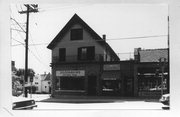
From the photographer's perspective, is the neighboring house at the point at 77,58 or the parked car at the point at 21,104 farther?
the neighboring house at the point at 77,58

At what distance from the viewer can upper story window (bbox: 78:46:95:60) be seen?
19.7m

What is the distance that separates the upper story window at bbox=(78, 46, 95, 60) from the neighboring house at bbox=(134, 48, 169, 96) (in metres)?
3.24

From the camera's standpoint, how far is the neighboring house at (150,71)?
17047 millimetres

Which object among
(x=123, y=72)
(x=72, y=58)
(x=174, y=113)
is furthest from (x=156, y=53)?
(x=174, y=113)

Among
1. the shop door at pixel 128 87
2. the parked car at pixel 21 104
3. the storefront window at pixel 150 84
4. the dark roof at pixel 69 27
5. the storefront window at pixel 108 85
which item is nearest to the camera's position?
the parked car at pixel 21 104

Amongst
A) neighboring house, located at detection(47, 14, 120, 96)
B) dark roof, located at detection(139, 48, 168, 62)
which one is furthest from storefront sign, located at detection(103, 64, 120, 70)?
dark roof, located at detection(139, 48, 168, 62)

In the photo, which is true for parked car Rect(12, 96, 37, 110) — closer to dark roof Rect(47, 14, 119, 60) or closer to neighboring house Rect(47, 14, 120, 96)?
neighboring house Rect(47, 14, 120, 96)

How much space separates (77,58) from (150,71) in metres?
5.43

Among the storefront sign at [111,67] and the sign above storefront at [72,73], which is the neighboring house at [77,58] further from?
the storefront sign at [111,67]

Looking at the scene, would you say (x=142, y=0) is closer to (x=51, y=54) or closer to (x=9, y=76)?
(x=9, y=76)

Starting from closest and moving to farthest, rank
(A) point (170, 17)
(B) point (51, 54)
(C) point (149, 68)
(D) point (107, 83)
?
(A) point (170, 17)
(C) point (149, 68)
(D) point (107, 83)
(B) point (51, 54)

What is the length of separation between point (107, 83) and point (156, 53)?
392 cm

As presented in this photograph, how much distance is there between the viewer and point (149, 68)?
698 inches

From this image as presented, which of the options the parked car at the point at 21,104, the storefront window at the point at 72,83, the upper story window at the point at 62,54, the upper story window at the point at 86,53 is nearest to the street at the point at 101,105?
the parked car at the point at 21,104
